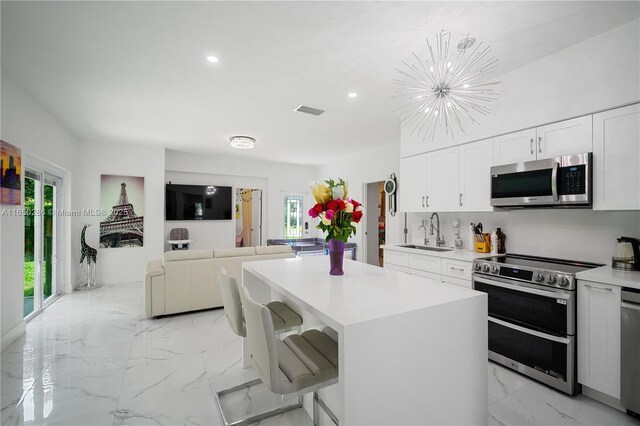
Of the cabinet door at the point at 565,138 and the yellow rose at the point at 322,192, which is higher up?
the cabinet door at the point at 565,138

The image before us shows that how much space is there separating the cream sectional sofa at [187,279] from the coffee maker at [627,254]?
3538 millimetres

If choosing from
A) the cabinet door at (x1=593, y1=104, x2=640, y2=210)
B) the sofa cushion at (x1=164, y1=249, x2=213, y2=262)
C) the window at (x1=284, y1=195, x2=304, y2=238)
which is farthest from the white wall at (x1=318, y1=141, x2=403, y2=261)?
the sofa cushion at (x1=164, y1=249, x2=213, y2=262)

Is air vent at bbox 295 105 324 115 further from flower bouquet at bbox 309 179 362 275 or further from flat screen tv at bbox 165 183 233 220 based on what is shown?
flat screen tv at bbox 165 183 233 220

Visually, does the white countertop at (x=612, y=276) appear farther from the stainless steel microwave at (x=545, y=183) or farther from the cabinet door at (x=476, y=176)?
the cabinet door at (x=476, y=176)

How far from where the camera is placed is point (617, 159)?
212cm

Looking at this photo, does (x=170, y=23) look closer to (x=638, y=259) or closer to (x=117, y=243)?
(x=638, y=259)

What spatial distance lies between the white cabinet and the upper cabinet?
1101 millimetres

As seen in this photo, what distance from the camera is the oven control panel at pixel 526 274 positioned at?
6.89 ft

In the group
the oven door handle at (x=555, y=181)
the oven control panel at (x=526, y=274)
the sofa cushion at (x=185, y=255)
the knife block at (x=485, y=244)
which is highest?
the oven door handle at (x=555, y=181)

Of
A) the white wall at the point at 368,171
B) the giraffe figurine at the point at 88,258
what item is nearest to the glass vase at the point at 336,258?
the white wall at the point at 368,171

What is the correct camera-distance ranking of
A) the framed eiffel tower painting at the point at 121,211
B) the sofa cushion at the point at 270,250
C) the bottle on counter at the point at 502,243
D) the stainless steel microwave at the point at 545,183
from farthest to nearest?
the framed eiffel tower painting at the point at 121,211 → the sofa cushion at the point at 270,250 → the bottle on counter at the point at 502,243 → the stainless steel microwave at the point at 545,183

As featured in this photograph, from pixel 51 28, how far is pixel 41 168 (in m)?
2.57

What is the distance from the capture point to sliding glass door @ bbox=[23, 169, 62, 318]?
359 cm

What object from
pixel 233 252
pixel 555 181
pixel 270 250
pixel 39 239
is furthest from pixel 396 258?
pixel 39 239
